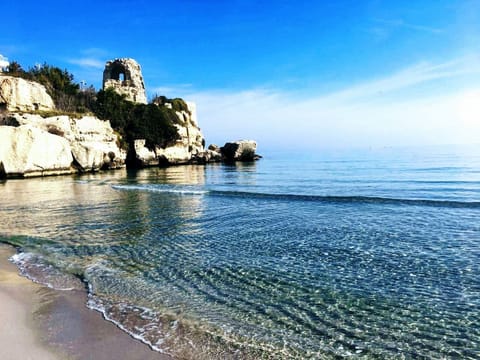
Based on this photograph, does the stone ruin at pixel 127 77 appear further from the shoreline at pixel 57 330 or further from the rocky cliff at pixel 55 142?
the shoreline at pixel 57 330

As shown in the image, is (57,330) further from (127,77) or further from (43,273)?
(127,77)

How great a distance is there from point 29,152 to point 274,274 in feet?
126

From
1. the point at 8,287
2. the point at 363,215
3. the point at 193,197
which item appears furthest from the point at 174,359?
the point at 193,197

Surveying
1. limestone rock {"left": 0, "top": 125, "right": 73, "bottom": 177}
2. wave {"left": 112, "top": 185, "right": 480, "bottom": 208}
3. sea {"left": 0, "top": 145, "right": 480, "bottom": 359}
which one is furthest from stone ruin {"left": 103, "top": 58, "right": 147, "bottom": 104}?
sea {"left": 0, "top": 145, "right": 480, "bottom": 359}

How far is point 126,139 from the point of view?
2382 inches

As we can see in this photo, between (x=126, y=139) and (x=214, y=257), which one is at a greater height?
(x=126, y=139)

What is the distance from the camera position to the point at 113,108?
202 ft

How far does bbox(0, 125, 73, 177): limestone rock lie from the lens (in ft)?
119

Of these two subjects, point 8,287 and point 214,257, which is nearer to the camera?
point 8,287

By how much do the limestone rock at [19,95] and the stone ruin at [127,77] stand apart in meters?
28.0

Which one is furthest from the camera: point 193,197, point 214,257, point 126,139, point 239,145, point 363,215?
point 239,145

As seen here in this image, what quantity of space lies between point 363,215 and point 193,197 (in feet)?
34.0

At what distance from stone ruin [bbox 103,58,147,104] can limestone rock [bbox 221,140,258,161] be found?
22.0 metres

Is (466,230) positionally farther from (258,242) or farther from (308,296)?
(308,296)
